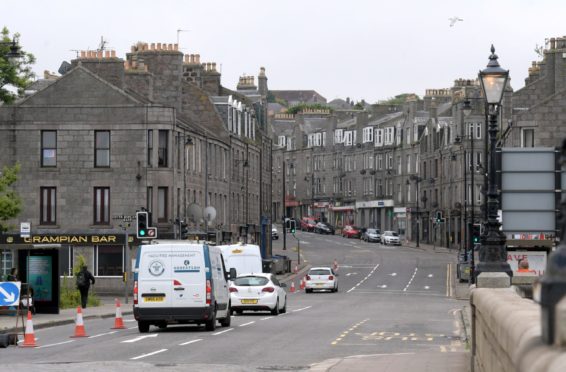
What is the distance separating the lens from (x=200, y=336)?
93.7 feet

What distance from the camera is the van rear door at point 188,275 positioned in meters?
29.7

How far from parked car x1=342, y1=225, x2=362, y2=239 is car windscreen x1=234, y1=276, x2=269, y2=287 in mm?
98396

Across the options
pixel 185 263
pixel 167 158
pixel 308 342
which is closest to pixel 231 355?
pixel 308 342

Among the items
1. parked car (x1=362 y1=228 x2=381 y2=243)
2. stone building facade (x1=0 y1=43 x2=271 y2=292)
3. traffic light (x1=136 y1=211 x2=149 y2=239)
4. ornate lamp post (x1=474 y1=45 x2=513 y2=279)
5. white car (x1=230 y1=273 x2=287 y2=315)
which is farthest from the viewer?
parked car (x1=362 y1=228 x2=381 y2=243)

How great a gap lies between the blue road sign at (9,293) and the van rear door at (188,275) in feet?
12.6

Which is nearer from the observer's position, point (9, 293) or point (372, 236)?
point (9, 293)

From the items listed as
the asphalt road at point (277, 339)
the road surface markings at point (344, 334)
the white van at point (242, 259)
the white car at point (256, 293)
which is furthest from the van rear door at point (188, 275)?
the white van at point (242, 259)

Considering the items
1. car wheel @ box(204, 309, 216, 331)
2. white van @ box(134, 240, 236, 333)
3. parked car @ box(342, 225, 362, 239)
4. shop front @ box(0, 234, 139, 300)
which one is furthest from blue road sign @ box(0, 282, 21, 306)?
parked car @ box(342, 225, 362, 239)

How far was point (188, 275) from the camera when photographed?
97.9 ft

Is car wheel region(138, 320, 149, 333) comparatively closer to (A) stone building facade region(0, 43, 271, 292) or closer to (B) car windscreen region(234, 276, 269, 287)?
(B) car windscreen region(234, 276, 269, 287)

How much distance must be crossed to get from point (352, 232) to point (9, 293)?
4424 inches

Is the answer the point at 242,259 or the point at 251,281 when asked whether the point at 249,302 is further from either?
the point at 242,259

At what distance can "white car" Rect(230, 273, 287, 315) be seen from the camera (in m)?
40.2

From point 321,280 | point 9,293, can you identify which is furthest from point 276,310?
point 321,280
